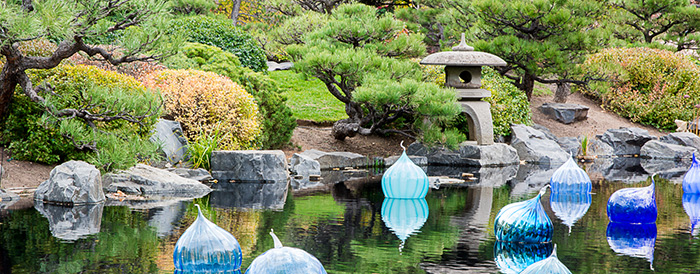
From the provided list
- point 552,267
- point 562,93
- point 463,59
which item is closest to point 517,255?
point 552,267

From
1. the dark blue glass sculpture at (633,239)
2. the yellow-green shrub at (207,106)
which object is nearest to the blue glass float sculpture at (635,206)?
the dark blue glass sculpture at (633,239)

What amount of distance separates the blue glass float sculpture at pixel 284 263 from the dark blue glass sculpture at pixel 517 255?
178cm

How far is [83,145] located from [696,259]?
664 cm

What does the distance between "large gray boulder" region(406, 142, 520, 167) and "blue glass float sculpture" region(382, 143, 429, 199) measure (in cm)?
466

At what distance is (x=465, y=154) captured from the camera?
556 inches

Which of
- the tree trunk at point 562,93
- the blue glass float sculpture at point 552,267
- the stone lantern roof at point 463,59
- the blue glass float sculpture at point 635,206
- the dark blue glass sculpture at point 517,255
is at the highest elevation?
the tree trunk at point 562,93

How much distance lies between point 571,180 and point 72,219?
6.41 meters

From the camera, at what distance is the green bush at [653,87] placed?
19.6 meters

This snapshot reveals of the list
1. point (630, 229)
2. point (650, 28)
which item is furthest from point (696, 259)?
point (650, 28)

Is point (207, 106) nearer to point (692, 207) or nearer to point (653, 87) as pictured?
point (692, 207)

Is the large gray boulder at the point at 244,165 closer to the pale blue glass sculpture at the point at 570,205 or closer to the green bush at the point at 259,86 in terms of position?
the green bush at the point at 259,86

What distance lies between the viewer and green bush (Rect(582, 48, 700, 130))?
19.6 m

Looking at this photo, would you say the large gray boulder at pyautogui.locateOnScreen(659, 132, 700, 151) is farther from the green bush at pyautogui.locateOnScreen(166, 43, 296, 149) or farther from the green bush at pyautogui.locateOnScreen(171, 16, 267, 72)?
the green bush at pyautogui.locateOnScreen(171, 16, 267, 72)

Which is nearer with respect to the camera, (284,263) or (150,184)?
(284,263)
